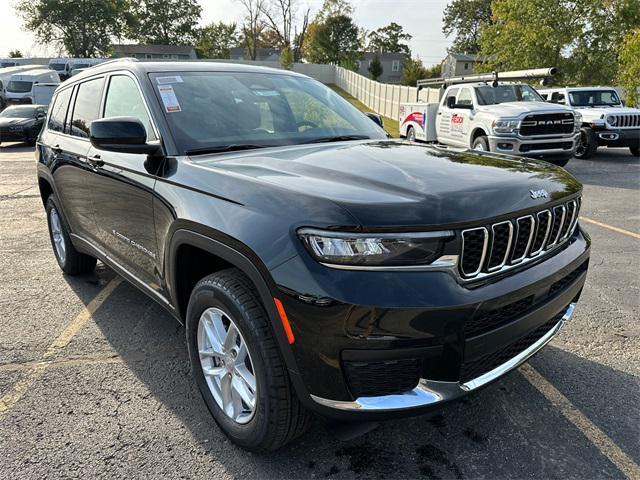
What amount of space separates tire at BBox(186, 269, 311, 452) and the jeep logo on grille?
4.18ft

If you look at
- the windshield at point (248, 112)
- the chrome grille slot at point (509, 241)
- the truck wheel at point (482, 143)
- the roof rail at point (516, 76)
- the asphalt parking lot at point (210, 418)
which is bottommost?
the asphalt parking lot at point (210, 418)

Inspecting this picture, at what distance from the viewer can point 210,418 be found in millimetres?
2643

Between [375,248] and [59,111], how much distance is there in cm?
386

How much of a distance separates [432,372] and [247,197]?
Answer: 104 cm

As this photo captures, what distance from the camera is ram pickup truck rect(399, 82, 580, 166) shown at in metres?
10.4

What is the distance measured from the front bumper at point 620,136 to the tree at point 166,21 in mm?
→ 68657

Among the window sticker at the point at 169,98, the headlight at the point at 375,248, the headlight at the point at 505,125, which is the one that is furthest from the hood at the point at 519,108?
the headlight at the point at 375,248

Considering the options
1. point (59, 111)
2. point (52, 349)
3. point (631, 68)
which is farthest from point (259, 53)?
point (52, 349)

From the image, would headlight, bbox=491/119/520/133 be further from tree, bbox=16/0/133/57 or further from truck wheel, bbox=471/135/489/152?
tree, bbox=16/0/133/57

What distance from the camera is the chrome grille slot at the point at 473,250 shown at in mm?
1907

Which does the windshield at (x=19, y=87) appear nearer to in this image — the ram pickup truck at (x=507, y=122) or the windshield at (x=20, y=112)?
the windshield at (x=20, y=112)

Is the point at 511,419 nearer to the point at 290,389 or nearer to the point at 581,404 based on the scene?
the point at 581,404

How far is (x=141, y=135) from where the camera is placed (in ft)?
8.58

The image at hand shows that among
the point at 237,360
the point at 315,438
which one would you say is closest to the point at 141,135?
the point at 237,360
